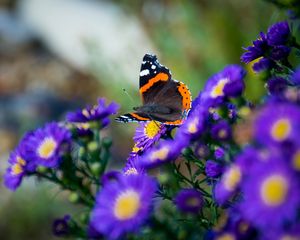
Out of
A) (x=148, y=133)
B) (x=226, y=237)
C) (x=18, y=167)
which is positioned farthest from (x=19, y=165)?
(x=226, y=237)

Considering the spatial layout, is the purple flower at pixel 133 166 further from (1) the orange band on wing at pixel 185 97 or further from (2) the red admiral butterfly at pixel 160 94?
(1) the orange band on wing at pixel 185 97

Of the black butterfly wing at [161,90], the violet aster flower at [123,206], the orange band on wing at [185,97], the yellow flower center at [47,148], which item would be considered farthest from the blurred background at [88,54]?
the violet aster flower at [123,206]

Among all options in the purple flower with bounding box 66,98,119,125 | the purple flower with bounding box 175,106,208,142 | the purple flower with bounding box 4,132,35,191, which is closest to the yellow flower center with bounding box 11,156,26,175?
the purple flower with bounding box 4,132,35,191

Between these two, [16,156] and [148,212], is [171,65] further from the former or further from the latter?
[148,212]

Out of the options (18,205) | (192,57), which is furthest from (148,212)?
(192,57)

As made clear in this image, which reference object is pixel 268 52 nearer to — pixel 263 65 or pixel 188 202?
pixel 263 65

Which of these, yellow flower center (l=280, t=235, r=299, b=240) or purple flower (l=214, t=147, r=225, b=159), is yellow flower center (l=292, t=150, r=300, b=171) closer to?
yellow flower center (l=280, t=235, r=299, b=240)
